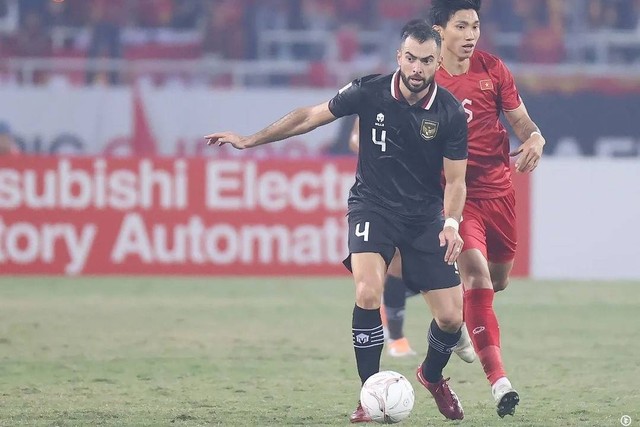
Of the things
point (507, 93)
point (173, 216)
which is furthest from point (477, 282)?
point (173, 216)

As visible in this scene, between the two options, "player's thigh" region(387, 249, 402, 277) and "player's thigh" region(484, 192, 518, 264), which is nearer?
"player's thigh" region(484, 192, 518, 264)

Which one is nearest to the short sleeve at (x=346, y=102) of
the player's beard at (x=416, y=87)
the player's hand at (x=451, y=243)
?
the player's beard at (x=416, y=87)

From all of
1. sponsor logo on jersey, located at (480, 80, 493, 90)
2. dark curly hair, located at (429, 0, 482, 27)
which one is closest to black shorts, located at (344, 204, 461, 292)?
sponsor logo on jersey, located at (480, 80, 493, 90)

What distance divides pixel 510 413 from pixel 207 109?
12.0 m

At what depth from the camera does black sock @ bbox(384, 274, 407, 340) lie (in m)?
9.75

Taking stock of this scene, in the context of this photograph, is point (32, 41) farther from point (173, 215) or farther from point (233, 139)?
point (233, 139)

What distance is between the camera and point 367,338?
6.67m

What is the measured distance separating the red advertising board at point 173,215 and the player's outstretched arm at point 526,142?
8671mm

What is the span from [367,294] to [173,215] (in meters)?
9.66

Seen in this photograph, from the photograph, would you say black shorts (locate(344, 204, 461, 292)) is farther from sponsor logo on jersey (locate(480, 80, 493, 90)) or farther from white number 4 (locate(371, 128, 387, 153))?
sponsor logo on jersey (locate(480, 80, 493, 90))

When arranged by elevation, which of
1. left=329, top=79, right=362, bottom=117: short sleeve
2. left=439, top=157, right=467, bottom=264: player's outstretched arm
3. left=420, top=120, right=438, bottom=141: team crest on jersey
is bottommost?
left=439, top=157, right=467, bottom=264: player's outstretched arm

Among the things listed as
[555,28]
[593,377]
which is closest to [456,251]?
[593,377]

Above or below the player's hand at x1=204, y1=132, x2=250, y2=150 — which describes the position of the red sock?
below

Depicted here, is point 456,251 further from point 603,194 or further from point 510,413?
point 603,194
